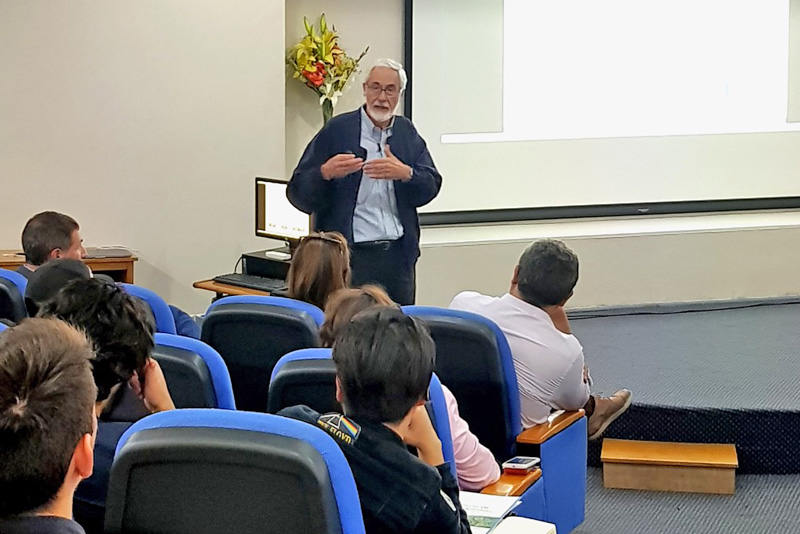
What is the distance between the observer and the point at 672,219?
6.78 m

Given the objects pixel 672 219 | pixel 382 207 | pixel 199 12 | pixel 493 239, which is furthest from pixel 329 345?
pixel 672 219

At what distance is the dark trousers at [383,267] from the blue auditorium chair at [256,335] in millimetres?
1198

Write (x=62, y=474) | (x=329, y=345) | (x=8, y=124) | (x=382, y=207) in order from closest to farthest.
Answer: (x=62, y=474) < (x=329, y=345) < (x=382, y=207) < (x=8, y=124)

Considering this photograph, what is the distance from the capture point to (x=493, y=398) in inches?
116

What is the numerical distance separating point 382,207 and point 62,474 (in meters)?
2.98

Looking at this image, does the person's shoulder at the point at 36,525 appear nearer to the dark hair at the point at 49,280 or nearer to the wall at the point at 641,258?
the dark hair at the point at 49,280

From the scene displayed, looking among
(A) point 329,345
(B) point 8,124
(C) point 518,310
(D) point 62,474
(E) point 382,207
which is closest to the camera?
(D) point 62,474

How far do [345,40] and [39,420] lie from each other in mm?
5004

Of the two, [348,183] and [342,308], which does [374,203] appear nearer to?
[348,183]

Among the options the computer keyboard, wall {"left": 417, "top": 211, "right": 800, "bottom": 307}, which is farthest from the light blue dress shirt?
wall {"left": 417, "top": 211, "right": 800, "bottom": 307}

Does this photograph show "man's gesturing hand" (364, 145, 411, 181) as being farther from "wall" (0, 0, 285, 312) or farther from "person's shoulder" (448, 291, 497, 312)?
"wall" (0, 0, 285, 312)

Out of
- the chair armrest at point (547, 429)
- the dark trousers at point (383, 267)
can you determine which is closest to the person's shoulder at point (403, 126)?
the dark trousers at point (383, 267)

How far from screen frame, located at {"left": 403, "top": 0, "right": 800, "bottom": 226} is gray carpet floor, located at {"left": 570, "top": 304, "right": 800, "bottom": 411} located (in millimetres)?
690

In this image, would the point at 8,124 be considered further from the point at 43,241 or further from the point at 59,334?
the point at 59,334
